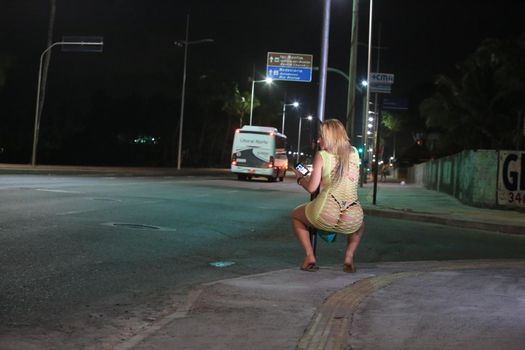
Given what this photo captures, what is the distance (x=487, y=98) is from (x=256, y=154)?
1673 centimetres

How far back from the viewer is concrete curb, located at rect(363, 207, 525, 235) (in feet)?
49.3

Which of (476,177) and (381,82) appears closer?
(476,177)

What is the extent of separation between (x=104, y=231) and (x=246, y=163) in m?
28.6

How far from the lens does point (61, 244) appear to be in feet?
32.0

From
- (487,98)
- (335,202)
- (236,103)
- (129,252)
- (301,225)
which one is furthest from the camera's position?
(236,103)

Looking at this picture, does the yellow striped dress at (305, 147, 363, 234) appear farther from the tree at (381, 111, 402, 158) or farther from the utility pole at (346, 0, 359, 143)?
the tree at (381, 111, 402, 158)

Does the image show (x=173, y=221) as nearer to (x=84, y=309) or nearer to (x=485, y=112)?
(x=84, y=309)

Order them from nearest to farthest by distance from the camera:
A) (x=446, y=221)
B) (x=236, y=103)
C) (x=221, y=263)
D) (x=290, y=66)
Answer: (x=221, y=263) → (x=446, y=221) → (x=290, y=66) → (x=236, y=103)

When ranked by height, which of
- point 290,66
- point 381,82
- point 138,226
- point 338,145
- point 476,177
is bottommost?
point 138,226

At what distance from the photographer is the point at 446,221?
16.2 metres

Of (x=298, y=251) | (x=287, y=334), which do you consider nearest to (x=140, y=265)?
(x=298, y=251)

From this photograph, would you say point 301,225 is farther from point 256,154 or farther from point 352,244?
point 256,154

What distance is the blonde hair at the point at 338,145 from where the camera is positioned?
7469 millimetres

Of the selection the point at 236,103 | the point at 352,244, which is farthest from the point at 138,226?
the point at 236,103
